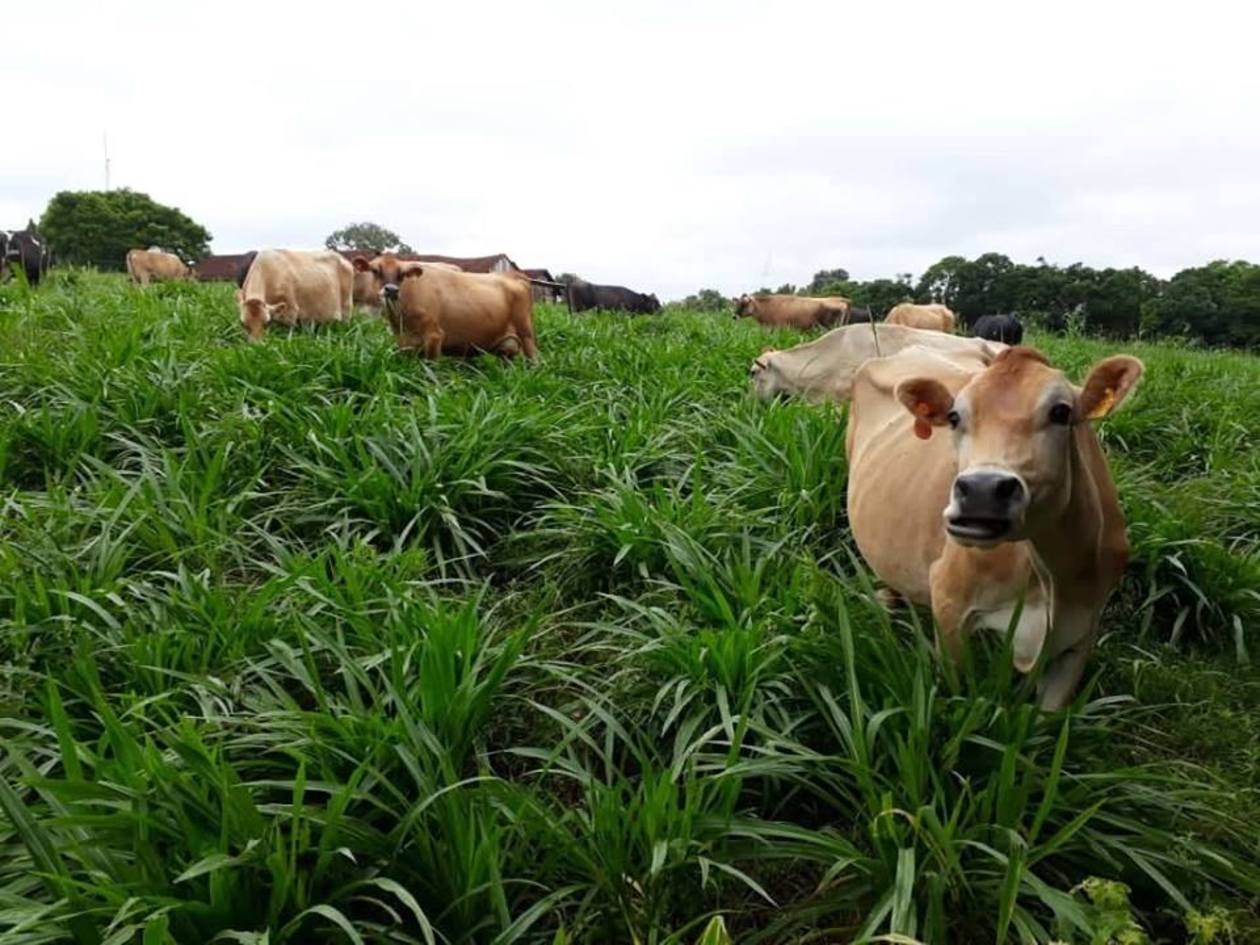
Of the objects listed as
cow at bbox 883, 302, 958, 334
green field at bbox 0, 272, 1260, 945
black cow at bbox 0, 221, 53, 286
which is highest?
black cow at bbox 0, 221, 53, 286

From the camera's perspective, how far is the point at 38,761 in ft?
6.91

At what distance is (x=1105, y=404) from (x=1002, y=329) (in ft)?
28.6

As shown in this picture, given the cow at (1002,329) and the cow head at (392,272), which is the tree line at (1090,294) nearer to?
the cow at (1002,329)

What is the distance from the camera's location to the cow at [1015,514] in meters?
2.08

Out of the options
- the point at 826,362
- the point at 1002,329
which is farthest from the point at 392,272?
the point at 1002,329

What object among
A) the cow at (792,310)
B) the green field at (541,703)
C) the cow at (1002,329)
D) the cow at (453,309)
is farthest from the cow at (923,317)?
the green field at (541,703)

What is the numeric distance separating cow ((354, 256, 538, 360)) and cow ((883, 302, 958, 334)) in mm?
6763

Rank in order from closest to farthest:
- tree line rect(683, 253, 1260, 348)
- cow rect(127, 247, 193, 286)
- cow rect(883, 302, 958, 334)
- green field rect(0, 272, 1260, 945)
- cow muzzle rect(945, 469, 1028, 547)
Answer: green field rect(0, 272, 1260, 945)
cow muzzle rect(945, 469, 1028, 547)
cow rect(883, 302, 958, 334)
cow rect(127, 247, 193, 286)
tree line rect(683, 253, 1260, 348)

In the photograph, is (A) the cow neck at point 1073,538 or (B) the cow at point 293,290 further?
(B) the cow at point 293,290

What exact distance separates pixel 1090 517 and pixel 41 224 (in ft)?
161

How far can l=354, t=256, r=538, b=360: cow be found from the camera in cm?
618

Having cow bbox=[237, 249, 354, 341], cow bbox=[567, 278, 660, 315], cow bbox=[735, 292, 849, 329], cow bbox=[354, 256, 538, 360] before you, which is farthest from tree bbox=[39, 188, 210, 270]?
cow bbox=[354, 256, 538, 360]

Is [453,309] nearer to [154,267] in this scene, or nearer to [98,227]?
[154,267]

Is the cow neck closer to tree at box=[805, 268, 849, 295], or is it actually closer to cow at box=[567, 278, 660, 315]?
cow at box=[567, 278, 660, 315]
